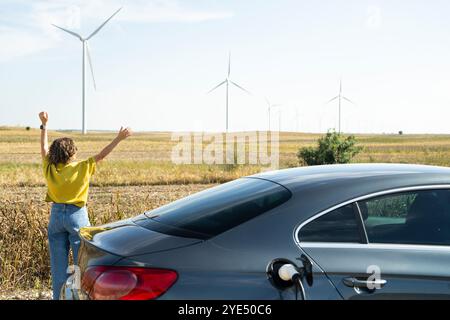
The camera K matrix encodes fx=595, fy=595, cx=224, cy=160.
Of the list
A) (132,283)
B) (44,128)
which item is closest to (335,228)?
(132,283)

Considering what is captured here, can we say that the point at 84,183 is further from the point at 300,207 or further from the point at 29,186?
the point at 29,186

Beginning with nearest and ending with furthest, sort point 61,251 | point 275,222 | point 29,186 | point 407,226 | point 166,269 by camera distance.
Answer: point 166,269, point 275,222, point 407,226, point 61,251, point 29,186

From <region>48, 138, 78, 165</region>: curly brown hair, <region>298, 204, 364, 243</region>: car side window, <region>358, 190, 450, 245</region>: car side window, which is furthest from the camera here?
<region>48, 138, 78, 165</region>: curly brown hair

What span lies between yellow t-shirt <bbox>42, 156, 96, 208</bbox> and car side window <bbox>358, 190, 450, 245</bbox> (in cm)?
265

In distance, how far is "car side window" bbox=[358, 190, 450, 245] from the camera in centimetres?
343

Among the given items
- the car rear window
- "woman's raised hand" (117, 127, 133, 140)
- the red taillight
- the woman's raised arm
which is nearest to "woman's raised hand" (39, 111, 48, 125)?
the woman's raised arm

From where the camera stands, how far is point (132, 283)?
9.57 ft

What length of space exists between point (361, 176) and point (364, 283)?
0.74 m

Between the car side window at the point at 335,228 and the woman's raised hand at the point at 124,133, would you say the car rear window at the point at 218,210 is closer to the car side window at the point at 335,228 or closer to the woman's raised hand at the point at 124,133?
the car side window at the point at 335,228

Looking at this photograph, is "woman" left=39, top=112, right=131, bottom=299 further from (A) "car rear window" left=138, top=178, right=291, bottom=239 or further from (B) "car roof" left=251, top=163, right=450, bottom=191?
(B) "car roof" left=251, top=163, right=450, bottom=191
